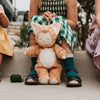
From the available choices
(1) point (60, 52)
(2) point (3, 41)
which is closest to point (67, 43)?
(1) point (60, 52)

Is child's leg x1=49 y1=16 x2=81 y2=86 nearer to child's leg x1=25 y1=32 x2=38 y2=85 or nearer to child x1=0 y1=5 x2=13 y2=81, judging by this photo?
child's leg x1=25 y1=32 x2=38 y2=85

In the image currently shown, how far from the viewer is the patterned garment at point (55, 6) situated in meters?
1.72

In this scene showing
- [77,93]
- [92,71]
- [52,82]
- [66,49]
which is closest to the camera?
[77,93]

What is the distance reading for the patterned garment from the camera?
1.72m

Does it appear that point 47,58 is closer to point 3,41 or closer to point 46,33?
point 46,33

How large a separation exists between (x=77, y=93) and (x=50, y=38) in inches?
17.4

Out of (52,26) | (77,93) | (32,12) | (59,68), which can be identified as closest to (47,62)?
(59,68)

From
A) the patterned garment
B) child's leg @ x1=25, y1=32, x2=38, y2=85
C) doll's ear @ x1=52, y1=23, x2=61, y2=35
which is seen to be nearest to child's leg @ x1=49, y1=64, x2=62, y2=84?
child's leg @ x1=25, y1=32, x2=38, y2=85

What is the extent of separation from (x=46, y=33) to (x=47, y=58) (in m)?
0.17

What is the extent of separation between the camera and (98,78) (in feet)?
5.22

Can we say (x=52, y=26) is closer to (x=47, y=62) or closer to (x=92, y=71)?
(x=47, y=62)

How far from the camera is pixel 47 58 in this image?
146 cm

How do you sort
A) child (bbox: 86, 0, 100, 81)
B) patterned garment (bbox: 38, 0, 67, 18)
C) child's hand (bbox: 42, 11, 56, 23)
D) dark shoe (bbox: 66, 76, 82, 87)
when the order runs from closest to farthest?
1. dark shoe (bbox: 66, 76, 82, 87)
2. child (bbox: 86, 0, 100, 81)
3. child's hand (bbox: 42, 11, 56, 23)
4. patterned garment (bbox: 38, 0, 67, 18)

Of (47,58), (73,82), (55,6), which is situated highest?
(55,6)
